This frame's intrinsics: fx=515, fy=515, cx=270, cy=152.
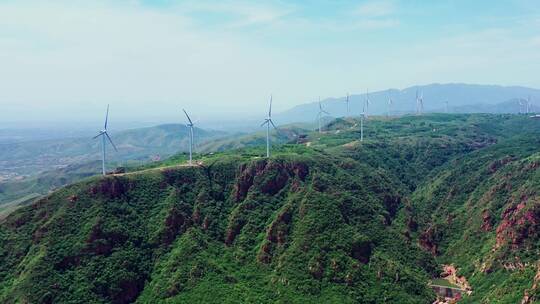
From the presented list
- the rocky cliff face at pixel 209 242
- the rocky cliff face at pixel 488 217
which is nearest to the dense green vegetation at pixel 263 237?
the rocky cliff face at pixel 209 242

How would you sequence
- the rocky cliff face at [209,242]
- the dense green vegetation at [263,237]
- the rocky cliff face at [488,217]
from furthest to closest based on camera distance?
1. the rocky cliff face at [488,217]
2. the rocky cliff face at [209,242]
3. the dense green vegetation at [263,237]

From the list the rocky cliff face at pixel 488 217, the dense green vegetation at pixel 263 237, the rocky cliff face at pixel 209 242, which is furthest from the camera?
the rocky cliff face at pixel 488 217

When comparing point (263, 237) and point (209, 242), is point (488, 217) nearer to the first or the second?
point (263, 237)

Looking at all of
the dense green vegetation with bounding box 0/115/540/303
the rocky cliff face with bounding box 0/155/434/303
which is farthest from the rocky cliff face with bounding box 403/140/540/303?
the rocky cliff face with bounding box 0/155/434/303

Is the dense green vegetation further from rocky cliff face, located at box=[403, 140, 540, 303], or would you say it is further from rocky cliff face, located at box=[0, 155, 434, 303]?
rocky cliff face, located at box=[403, 140, 540, 303]

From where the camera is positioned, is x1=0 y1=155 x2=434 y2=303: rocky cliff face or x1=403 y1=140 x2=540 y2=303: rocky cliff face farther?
x1=403 y1=140 x2=540 y2=303: rocky cliff face

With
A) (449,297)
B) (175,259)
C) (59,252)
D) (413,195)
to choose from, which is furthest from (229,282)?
(413,195)

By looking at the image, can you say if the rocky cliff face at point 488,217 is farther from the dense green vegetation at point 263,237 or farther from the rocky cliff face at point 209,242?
the rocky cliff face at point 209,242

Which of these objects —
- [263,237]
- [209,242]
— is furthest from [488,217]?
[209,242]

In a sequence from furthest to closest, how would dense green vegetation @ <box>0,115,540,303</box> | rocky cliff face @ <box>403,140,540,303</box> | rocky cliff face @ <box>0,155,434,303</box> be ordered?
rocky cliff face @ <box>403,140,540,303</box>, rocky cliff face @ <box>0,155,434,303</box>, dense green vegetation @ <box>0,115,540,303</box>
